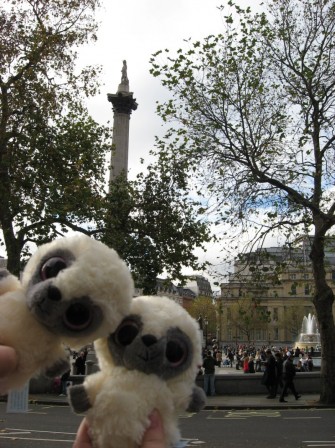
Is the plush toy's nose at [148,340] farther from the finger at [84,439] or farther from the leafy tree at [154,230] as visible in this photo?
the leafy tree at [154,230]

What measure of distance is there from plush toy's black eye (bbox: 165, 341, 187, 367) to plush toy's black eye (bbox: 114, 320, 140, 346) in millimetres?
197

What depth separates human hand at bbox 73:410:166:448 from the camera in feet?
8.42

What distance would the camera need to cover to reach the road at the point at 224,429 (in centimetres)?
997

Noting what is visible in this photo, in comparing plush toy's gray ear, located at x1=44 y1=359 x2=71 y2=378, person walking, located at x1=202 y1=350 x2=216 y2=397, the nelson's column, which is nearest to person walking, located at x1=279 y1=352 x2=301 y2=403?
person walking, located at x1=202 y1=350 x2=216 y2=397

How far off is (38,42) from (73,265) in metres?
15.0

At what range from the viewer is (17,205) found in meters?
15.6

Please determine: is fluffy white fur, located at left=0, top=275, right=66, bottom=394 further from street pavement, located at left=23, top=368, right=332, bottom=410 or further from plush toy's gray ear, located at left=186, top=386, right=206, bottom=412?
street pavement, located at left=23, top=368, right=332, bottom=410

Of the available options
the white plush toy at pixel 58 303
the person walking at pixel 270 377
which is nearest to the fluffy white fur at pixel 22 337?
the white plush toy at pixel 58 303

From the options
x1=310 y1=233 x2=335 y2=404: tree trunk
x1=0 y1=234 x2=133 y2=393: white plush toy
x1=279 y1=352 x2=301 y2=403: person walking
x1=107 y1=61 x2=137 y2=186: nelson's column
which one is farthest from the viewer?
x1=107 y1=61 x2=137 y2=186: nelson's column

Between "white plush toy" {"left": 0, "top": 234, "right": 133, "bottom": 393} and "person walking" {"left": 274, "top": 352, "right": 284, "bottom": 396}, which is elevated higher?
"white plush toy" {"left": 0, "top": 234, "right": 133, "bottom": 393}

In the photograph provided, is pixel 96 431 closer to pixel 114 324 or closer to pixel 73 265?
pixel 114 324

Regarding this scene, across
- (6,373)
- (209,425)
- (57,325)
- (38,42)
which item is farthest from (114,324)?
(38,42)

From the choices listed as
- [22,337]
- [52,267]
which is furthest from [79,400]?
[52,267]

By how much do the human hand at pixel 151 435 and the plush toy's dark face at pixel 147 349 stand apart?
0.73 feet
